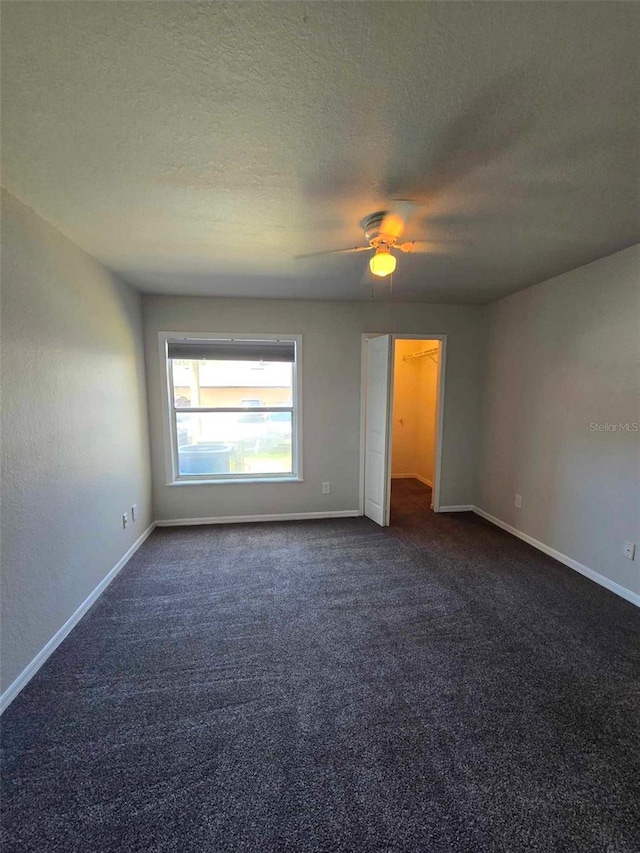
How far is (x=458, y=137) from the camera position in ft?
4.20

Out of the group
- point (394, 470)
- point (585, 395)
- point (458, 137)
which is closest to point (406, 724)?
point (458, 137)

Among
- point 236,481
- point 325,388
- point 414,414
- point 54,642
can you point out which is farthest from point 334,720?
point 414,414

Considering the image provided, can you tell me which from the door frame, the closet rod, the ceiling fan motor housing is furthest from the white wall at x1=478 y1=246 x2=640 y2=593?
the ceiling fan motor housing

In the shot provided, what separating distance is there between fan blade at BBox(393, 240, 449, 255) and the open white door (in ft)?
3.85

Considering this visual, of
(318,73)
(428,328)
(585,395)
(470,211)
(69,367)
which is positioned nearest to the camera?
(318,73)

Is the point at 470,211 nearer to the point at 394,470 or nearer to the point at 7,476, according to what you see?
the point at 7,476

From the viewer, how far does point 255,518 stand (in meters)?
3.84

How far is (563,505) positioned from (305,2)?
3.43 meters

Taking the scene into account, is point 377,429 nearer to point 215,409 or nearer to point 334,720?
point 215,409

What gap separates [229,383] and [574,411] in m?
3.23

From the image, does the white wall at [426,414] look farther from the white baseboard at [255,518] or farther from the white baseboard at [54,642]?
the white baseboard at [54,642]

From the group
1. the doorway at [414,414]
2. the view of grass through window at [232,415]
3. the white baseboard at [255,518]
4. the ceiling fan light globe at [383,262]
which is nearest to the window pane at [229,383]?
the view of grass through window at [232,415]

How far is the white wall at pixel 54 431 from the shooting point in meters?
1.66

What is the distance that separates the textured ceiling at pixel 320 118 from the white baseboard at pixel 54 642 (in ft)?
7.69
